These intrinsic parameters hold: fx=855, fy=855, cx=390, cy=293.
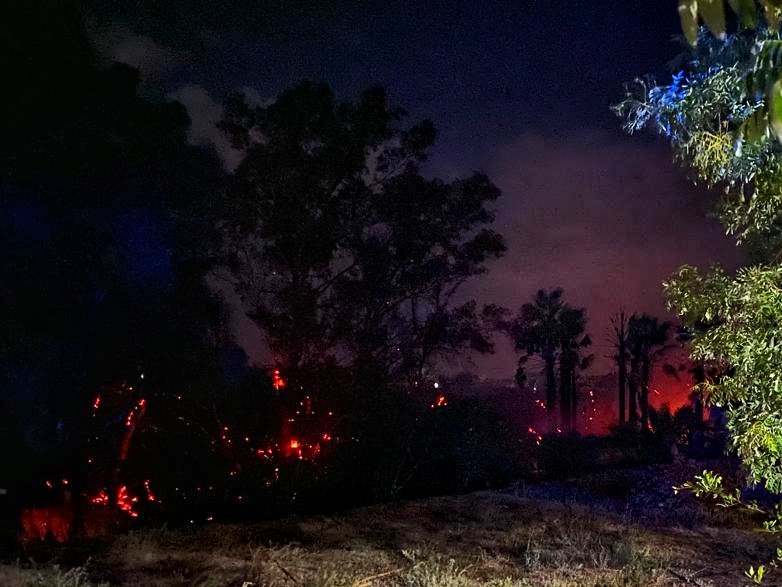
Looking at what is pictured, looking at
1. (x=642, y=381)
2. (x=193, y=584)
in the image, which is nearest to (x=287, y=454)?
(x=193, y=584)

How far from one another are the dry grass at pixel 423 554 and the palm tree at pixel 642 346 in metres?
28.6

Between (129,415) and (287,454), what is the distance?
7.91 ft

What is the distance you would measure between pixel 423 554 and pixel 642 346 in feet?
107

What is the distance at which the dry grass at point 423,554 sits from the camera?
6770 millimetres

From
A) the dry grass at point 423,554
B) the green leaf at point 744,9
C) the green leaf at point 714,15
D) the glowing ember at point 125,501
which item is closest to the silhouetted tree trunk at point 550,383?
the glowing ember at point 125,501

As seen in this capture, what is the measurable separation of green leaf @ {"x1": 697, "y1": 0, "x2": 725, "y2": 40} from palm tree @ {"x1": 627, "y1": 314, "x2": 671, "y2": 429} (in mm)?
36910

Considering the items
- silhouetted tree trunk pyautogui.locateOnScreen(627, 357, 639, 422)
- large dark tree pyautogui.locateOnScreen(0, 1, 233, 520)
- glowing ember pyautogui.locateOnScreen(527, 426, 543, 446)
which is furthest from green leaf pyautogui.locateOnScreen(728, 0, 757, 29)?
silhouetted tree trunk pyautogui.locateOnScreen(627, 357, 639, 422)

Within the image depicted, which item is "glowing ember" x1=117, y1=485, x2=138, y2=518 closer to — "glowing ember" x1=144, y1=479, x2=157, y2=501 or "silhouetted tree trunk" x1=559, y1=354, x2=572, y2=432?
"glowing ember" x1=144, y1=479, x2=157, y2=501

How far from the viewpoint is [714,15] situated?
1.98 m

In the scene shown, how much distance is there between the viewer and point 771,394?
441 centimetres

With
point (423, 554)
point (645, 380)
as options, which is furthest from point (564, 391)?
point (423, 554)

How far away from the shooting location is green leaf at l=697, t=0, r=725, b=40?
1974 millimetres

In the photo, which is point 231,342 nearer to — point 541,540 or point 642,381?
point 541,540

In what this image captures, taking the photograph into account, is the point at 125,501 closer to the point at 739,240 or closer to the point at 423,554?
the point at 423,554
